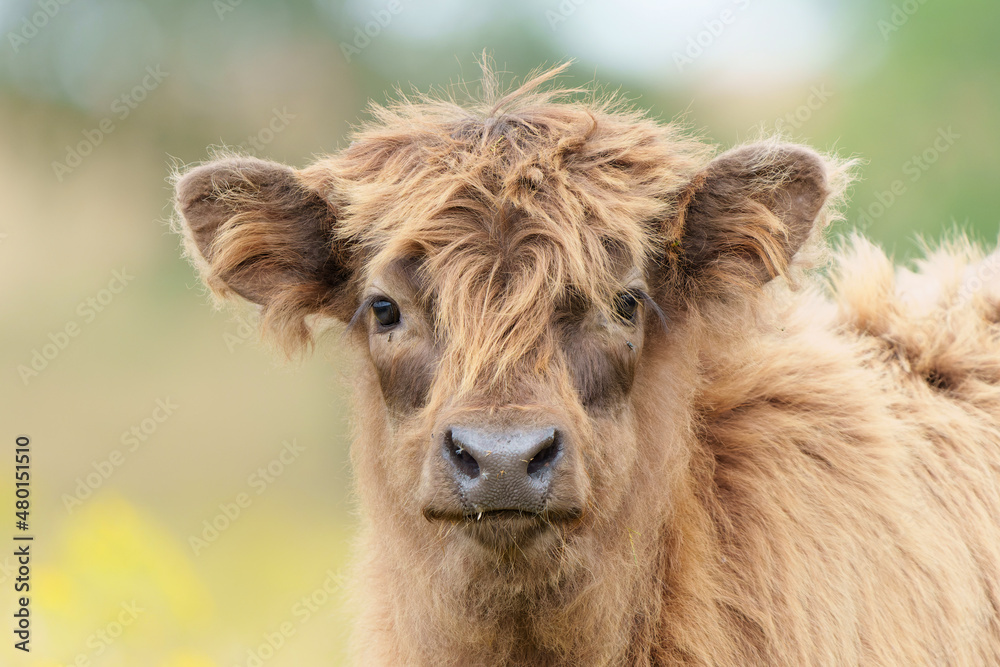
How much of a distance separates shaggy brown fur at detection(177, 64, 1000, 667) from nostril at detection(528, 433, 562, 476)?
0.35 feet

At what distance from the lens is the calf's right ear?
4492 mm

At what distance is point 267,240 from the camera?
15.0 ft

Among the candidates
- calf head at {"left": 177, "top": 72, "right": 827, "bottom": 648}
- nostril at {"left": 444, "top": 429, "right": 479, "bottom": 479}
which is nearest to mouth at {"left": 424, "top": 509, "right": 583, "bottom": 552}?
calf head at {"left": 177, "top": 72, "right": 827, "bottom": 648}

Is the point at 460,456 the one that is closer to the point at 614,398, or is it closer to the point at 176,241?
the point at 614,398

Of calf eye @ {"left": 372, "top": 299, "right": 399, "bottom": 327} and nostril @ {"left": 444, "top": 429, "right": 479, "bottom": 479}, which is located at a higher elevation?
nostril @ {"left": 444, "top": 429, "right": 479, "bottom": 479}

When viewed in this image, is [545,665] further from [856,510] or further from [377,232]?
[377,232]

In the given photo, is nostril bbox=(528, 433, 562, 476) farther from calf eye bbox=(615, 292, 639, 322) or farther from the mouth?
calf eye bbox=(615, 292, 639, 322)

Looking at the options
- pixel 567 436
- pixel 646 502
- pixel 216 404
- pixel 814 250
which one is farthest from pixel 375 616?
pixel 216 404

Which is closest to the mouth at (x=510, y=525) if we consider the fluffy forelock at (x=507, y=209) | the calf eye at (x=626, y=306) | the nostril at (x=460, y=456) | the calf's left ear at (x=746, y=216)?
the nostril at (x=460, y=456)

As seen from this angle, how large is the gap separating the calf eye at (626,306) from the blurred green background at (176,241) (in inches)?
65.7

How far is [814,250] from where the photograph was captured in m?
4.54

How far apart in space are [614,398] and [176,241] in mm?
13354

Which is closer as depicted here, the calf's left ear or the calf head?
the calf head

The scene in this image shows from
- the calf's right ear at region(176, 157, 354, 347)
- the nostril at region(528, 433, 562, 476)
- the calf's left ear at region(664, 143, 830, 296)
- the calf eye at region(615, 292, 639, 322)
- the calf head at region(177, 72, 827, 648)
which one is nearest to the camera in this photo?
the nostril at region(528, 433, 562, 476)
